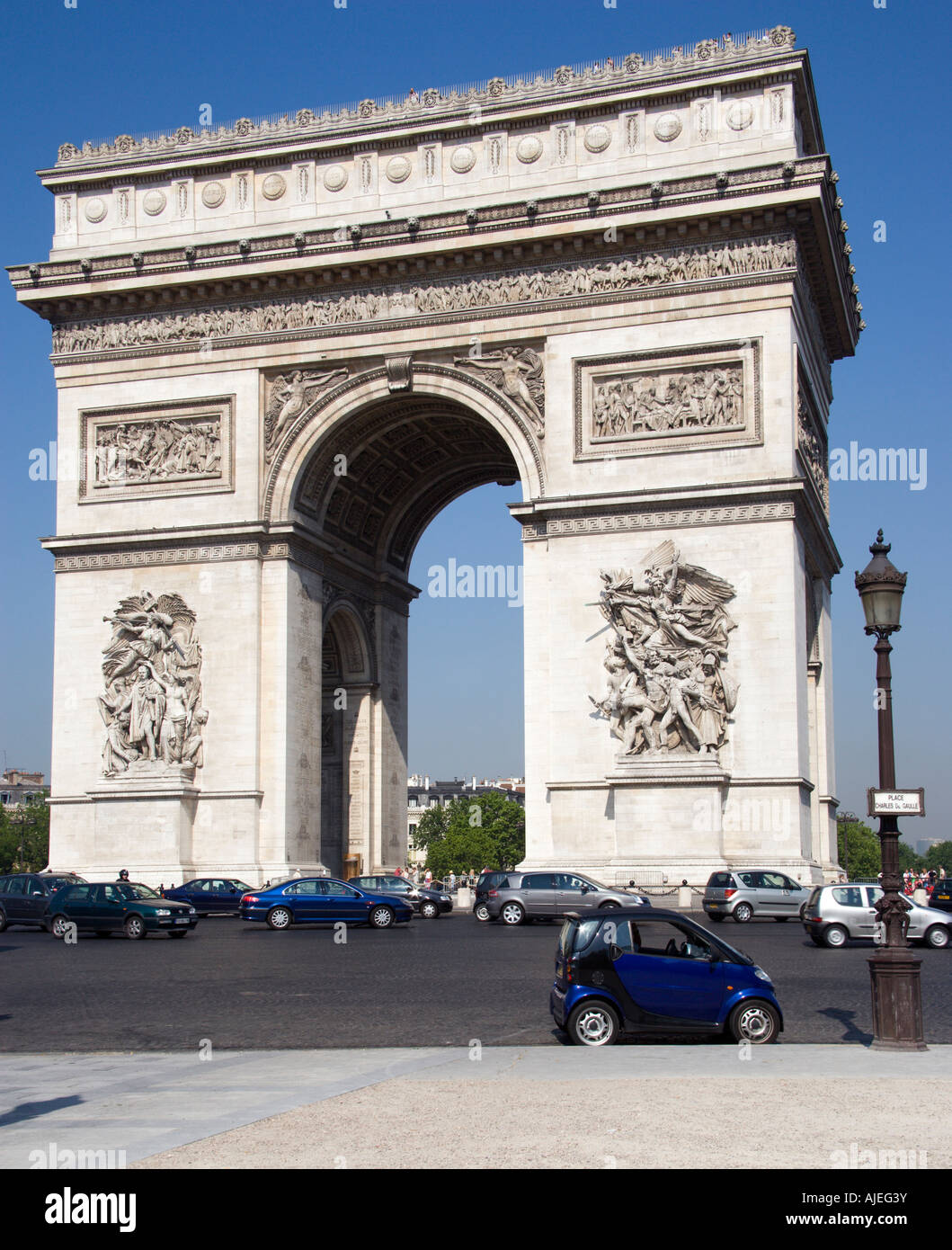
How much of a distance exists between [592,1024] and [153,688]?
25986mm

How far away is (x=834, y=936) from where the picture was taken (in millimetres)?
25891

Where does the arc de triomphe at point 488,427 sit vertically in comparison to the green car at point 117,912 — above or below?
above

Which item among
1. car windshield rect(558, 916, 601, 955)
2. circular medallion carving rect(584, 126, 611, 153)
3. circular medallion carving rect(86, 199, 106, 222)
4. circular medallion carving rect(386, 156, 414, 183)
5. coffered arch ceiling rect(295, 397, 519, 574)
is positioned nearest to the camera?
car windshield rect(558, 916, 601, 955)

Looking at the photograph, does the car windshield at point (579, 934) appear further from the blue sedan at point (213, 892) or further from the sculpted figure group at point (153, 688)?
the sculpted figure group at point (153, 688)

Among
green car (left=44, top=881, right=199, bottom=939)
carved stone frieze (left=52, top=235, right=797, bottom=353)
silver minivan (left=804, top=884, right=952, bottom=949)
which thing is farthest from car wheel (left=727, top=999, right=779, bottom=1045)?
carved stone frieze (left=52, top=235, right=797, bottom=353)

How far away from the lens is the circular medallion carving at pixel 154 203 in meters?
39.8

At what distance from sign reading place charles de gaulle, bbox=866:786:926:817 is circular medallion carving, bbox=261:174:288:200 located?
2939 cm

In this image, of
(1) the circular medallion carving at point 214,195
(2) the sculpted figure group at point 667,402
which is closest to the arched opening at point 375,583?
(2) the sculpted figure group at point 667,402

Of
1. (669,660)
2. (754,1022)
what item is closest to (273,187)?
(669,660)

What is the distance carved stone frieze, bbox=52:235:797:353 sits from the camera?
114ft

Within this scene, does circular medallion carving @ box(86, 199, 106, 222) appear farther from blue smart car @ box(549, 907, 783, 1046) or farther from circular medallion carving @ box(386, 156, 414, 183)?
blue smart car @ box(549, 907, 783, 1046)

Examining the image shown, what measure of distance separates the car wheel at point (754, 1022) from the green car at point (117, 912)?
57.9ft

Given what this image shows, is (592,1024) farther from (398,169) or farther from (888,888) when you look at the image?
(398,169)

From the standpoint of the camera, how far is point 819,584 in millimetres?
40500
